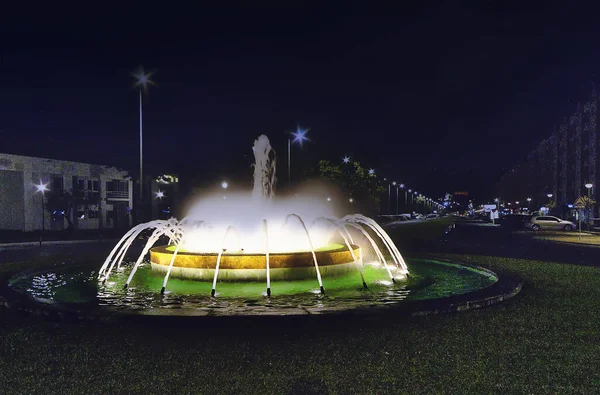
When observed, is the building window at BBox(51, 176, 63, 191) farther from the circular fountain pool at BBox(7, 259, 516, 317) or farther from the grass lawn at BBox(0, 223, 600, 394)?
the grass lawn at BBox(0, 223, 600, 394)

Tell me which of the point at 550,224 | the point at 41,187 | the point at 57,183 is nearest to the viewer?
the point at 41,187

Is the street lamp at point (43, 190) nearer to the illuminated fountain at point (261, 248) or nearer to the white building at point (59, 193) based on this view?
the white building at point (59, 193)

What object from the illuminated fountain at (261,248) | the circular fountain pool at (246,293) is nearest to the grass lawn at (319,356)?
the circular fountain pool at (246,293)

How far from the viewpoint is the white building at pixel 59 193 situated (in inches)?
2105

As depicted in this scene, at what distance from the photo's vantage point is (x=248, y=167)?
57594 millimetres

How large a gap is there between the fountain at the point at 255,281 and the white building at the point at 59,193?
38.1m

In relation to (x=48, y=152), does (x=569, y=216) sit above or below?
below

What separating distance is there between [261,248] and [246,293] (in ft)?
14.5

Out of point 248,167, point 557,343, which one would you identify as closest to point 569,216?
point 248,167

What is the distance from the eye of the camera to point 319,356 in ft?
22.9

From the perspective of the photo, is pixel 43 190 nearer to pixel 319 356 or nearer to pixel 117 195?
pixel 117 195

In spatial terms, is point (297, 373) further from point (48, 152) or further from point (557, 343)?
point (48, 152)

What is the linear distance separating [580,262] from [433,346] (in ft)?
50.2

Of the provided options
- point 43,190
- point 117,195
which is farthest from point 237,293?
point 117,195
